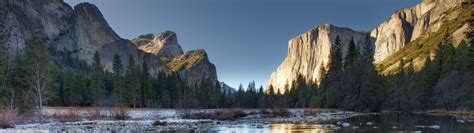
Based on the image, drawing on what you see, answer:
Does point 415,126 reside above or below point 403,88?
below

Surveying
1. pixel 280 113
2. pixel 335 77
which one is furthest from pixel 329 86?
pixel 280 113

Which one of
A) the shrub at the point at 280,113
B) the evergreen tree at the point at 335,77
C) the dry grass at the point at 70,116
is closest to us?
the dry grass at the point at 70,116

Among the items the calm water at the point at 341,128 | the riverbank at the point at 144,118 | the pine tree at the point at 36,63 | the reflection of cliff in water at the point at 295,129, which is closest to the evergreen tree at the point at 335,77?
the riverbank at the point at 144,118

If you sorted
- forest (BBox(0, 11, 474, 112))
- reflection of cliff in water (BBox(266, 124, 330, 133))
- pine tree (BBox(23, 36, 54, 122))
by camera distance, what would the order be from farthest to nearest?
1. pine tree (BBox(23, 36, 54, 122))
2. forest (BBox(0, 11, 474, 112))
3. reflection of cliff in water (BBox(266, 124, 330, 133))

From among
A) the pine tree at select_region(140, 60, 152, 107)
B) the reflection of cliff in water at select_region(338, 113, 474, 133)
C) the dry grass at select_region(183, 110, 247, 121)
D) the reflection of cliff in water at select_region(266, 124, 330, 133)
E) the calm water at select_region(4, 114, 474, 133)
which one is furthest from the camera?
the pine tree at select_region(140, 60, 152, 107)

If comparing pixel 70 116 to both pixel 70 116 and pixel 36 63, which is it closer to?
pixel 70 116

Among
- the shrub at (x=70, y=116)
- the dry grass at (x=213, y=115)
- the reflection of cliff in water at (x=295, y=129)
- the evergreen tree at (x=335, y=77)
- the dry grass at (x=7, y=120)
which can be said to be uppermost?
the evergreen tree at (x=335, y=77)

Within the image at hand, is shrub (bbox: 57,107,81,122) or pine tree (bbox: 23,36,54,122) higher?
pine tree (bbox: 23,36,54,122)

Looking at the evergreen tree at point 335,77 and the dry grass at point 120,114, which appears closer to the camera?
the dry grass at point 120,114

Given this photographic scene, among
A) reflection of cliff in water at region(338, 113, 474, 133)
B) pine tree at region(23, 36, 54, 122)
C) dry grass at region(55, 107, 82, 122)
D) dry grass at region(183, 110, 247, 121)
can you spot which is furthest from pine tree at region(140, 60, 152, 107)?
reflection of cliff in water at region(338, 113, 474, 133)

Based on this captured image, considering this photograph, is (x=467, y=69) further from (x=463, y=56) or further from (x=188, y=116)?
(x=188, y=116)

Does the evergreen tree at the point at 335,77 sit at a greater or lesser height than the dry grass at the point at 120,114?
greater

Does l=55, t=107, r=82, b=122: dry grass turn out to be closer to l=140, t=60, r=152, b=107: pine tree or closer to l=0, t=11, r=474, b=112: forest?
l=0, t=11, r=474, b=112: forest

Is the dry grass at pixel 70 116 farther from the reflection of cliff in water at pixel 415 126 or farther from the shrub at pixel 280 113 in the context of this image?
the reflection of cliff in water at pixel 415 126
